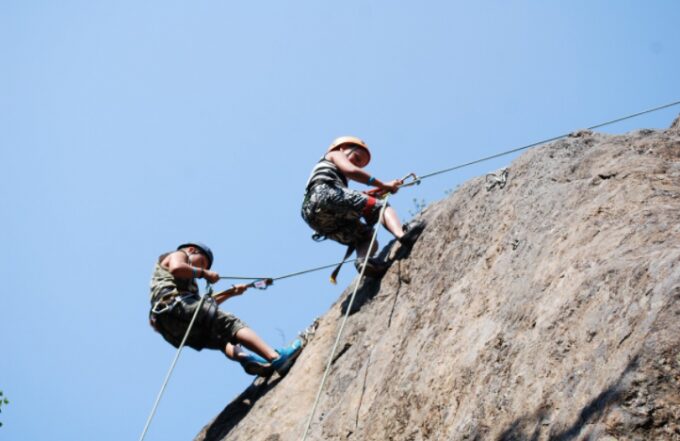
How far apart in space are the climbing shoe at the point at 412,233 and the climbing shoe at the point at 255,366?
190 centimetres

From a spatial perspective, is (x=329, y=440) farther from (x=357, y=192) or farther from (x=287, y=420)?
(x=357, y=192)

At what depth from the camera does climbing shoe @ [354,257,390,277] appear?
804cm

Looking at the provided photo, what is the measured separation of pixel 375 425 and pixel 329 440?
505 millimetres

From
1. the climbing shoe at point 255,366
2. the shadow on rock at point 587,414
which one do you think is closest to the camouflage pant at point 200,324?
the climbing shoe at point 255,366

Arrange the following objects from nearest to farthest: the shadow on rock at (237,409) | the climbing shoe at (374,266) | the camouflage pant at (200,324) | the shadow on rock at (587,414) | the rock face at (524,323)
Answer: the shadow on rock at (587,414), the rock face at (524,323), the climbing shoe at (374,266), the shadow on rock at (237,409), the camouflage pant at (200,324)

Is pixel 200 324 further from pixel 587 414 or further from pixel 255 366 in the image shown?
pixel 587 414

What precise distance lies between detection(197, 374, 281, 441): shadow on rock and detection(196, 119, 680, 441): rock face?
0.02 metres

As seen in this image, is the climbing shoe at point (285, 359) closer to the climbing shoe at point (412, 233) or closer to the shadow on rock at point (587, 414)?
the climbing shoe at point (412, 233)

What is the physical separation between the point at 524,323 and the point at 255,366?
3.78m

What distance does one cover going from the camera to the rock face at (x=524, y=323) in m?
4.23

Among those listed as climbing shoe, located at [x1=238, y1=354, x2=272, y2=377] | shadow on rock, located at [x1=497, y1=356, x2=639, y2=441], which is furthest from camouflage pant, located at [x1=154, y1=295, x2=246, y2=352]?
shadow on rock, located at [x1=497, y1=356, x2=639, y2=441]

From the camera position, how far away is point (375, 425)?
6055 millimetres

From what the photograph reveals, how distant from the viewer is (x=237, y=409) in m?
8.53

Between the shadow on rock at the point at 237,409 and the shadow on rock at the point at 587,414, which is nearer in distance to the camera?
the shadow on rock at the point at 587,414
